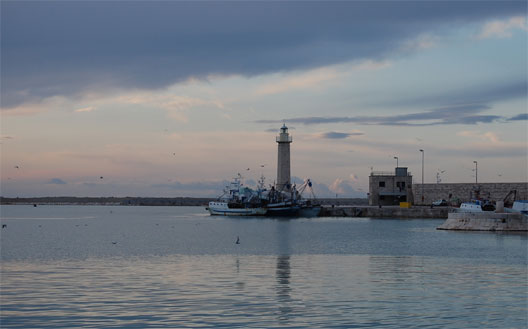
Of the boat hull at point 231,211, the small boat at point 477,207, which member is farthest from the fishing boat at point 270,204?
the small boat at point 477,207

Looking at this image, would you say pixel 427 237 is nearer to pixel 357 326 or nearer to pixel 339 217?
pixel 357 326

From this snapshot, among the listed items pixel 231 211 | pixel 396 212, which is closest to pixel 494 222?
pixel 396 212

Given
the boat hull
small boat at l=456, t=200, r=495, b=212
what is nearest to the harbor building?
the boat hull

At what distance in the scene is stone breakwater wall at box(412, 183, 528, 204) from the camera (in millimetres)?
102000

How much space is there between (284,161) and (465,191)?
107 feet

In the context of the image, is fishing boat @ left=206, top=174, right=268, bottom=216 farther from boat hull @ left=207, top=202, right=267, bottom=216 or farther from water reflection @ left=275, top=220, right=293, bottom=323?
water reflection @ left=275, top=220, right=293, bottom=323

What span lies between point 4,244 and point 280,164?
233 ft

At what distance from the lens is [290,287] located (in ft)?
90.5

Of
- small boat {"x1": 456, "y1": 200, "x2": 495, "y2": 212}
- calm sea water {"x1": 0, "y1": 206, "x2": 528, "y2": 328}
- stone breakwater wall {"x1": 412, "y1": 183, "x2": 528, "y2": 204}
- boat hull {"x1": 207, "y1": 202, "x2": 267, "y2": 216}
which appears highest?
stone breakwater wall {"x1": 412, "y1": 183, "x2": 528, "y2": 204}

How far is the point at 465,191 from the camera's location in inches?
4353

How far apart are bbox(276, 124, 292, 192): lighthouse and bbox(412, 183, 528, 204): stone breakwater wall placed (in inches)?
932

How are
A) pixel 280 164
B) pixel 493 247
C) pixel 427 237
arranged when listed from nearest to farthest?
pixel 493 247 → pixel 427 237 → pixel 280 164

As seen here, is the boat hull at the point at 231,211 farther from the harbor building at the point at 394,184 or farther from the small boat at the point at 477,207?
the small boat at the point at 477,207

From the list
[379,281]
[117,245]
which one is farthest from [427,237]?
[379,281]
